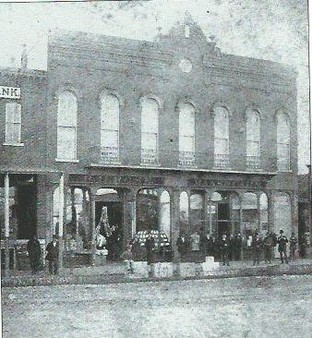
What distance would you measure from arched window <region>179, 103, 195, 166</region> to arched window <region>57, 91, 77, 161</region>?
1.07m

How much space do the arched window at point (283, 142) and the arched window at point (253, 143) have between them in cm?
22

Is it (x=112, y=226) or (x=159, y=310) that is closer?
(x=159, y=310)

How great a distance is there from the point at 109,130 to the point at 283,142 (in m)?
1.75

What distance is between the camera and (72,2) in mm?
7957

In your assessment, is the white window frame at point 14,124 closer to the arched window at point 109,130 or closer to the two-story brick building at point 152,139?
the two-story brick building at point 152,139

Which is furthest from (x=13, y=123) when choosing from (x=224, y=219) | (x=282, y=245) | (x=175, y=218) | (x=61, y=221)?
(x=282, y=245)

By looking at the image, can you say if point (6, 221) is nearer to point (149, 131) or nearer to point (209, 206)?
point (149, 131)

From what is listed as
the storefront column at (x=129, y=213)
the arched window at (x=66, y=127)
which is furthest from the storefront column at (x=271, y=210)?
the arched window at (x=66, y=127)

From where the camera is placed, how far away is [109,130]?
859 centimetres

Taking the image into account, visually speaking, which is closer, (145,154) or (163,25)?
(163,25)

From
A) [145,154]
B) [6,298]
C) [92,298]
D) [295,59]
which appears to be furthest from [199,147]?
[6,298]

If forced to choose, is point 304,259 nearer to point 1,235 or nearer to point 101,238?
point 101,238

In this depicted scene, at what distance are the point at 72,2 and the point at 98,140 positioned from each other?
1.41 m

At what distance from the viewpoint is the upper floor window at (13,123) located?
8.16 metres
